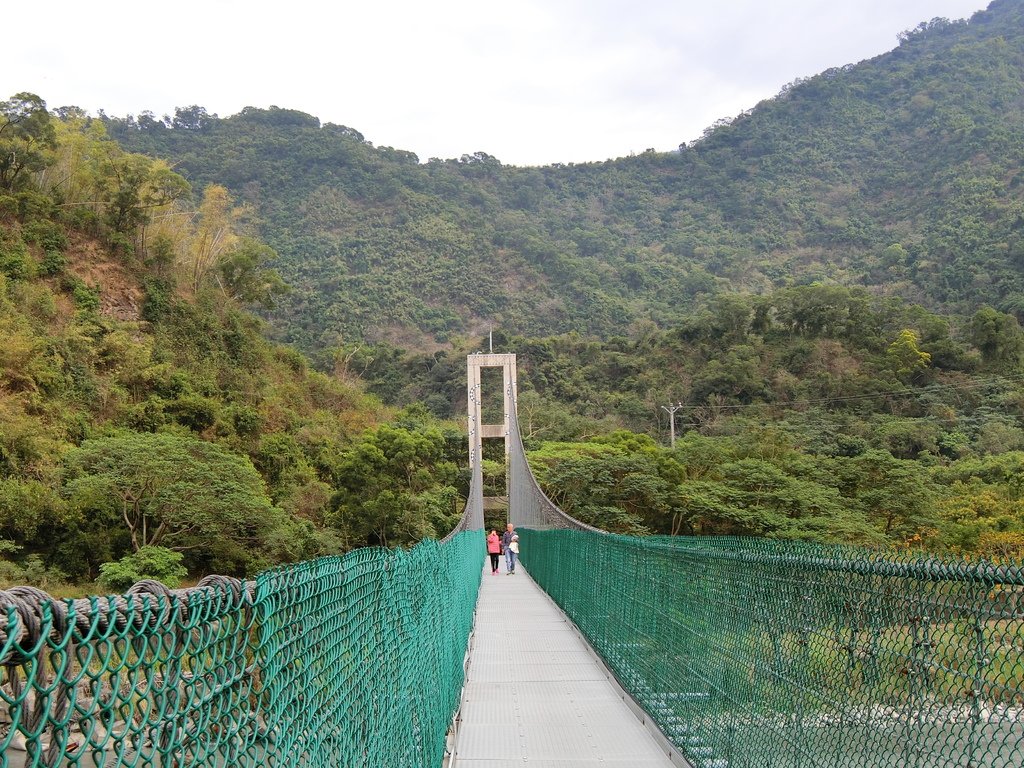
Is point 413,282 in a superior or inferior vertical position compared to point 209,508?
superior

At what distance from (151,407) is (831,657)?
61.3 feet

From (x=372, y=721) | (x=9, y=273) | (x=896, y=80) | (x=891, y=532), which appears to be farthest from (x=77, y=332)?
(x=896, y=80)

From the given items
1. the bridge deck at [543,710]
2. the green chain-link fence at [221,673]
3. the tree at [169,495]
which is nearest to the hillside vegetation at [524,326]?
the tree at [169,495]

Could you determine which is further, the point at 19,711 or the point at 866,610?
the point at 866,610

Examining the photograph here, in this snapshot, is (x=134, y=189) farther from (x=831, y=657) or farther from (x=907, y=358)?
(x=907, y=358)

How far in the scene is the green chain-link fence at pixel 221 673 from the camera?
81 centimetres

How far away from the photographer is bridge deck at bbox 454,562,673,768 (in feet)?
12.0

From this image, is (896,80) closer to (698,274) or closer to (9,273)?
(698,274)

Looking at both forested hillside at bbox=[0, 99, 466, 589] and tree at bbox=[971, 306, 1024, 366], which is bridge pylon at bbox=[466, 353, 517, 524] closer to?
forested hillside at bbox=[0, 99, 466, 589]

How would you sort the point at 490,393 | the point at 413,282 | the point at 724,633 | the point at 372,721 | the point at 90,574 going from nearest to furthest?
the point at 372,721 < the point at 724,633 < the point at 90,574 < the point at 490,393 < the point at 413,282

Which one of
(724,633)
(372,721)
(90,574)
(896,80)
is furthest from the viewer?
(896,80)

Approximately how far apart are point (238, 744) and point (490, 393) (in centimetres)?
4873

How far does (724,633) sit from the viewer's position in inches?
126

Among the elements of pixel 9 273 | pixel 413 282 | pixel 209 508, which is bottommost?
pixel 209 508
